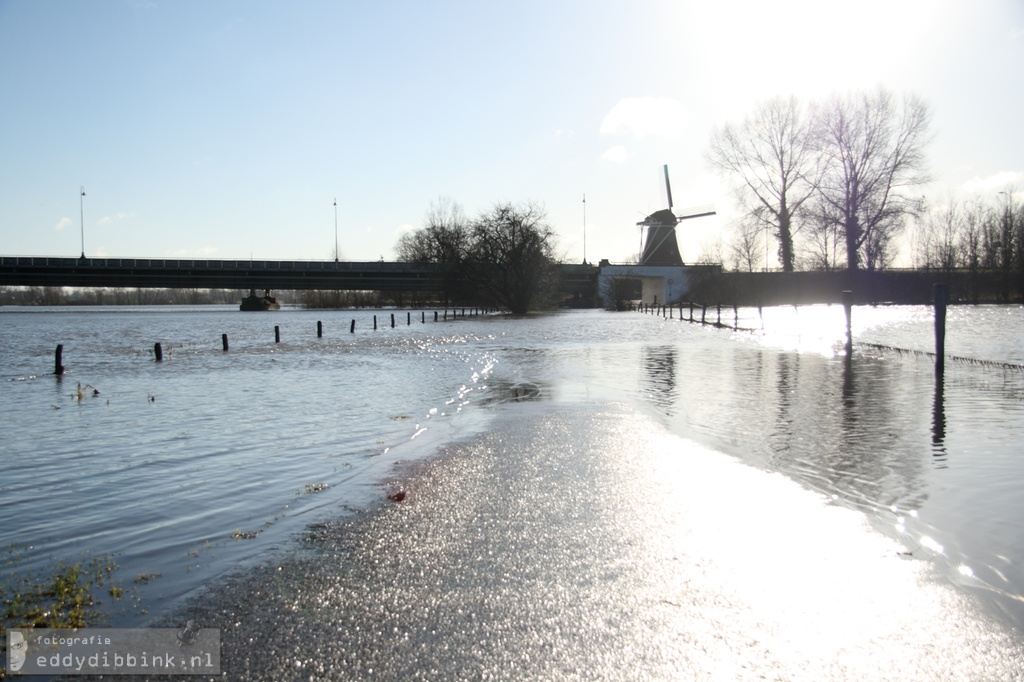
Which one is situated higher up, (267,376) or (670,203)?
(670,203)

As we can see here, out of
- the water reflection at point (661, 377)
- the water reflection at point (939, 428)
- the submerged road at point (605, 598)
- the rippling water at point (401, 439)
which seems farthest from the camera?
the water reflection at point (661, 377)

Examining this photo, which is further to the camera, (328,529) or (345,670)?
(328,529)

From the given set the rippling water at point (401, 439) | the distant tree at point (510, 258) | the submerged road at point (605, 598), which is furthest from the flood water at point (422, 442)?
the distant tree at point (510, 258)

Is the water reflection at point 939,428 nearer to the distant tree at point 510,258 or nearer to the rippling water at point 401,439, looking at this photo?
the rippling water at point 401,439

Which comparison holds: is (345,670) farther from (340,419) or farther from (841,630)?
(340,419)

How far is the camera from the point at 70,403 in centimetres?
1435

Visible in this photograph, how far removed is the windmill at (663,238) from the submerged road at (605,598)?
307 ft

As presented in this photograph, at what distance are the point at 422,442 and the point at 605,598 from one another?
17.7ft

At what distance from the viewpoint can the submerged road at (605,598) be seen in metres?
3.18

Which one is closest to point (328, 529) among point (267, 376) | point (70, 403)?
point (70, 403)

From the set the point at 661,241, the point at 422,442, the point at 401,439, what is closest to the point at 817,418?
the point at 422,442

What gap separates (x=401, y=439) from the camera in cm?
934

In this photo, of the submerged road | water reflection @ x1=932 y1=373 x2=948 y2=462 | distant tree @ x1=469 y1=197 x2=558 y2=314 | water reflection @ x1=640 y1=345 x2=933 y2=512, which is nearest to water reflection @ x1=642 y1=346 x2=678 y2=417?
water reflection @ x1=640 y1=345 x2=933 y2=512

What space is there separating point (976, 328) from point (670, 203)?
7114 cm
